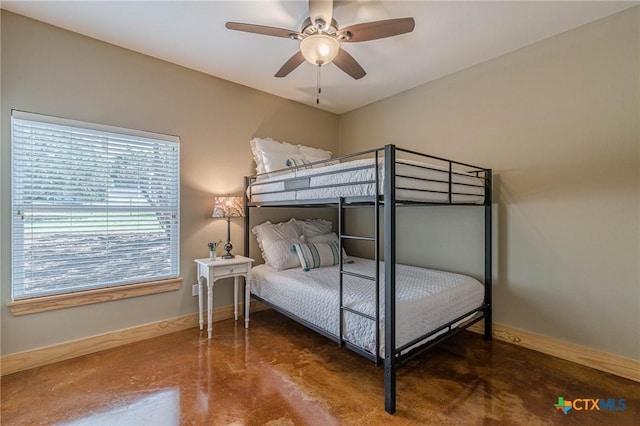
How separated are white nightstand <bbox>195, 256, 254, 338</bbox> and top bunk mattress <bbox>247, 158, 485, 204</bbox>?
0.77 meters

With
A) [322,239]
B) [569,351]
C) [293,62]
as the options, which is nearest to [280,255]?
[322,239]

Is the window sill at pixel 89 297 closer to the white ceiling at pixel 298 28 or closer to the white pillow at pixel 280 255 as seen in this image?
the white pillow at pixel 280 255

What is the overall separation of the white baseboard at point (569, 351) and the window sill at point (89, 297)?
3146 millimetres

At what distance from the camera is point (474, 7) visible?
2.10 m

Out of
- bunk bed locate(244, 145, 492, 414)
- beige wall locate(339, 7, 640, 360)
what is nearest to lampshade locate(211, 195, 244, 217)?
bunk bed locate(244, 145, 492, 414)

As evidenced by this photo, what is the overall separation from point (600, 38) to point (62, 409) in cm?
455

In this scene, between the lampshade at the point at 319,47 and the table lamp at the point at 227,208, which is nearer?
the lampshade at the point at 319,47

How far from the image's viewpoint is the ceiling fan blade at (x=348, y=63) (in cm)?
217

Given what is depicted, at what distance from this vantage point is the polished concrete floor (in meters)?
1.71

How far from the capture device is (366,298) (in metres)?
2.06

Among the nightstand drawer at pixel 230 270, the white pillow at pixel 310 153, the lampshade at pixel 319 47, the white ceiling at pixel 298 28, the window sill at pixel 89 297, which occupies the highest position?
the white ceiling at pixel 298 28

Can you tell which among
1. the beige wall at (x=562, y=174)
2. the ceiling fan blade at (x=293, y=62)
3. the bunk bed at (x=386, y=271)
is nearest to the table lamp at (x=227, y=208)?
the bunk bed at (x=386, y=271)

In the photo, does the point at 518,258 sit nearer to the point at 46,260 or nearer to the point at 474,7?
the point at 474,7

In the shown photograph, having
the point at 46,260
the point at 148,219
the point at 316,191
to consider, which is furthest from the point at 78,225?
the point at 316,191
